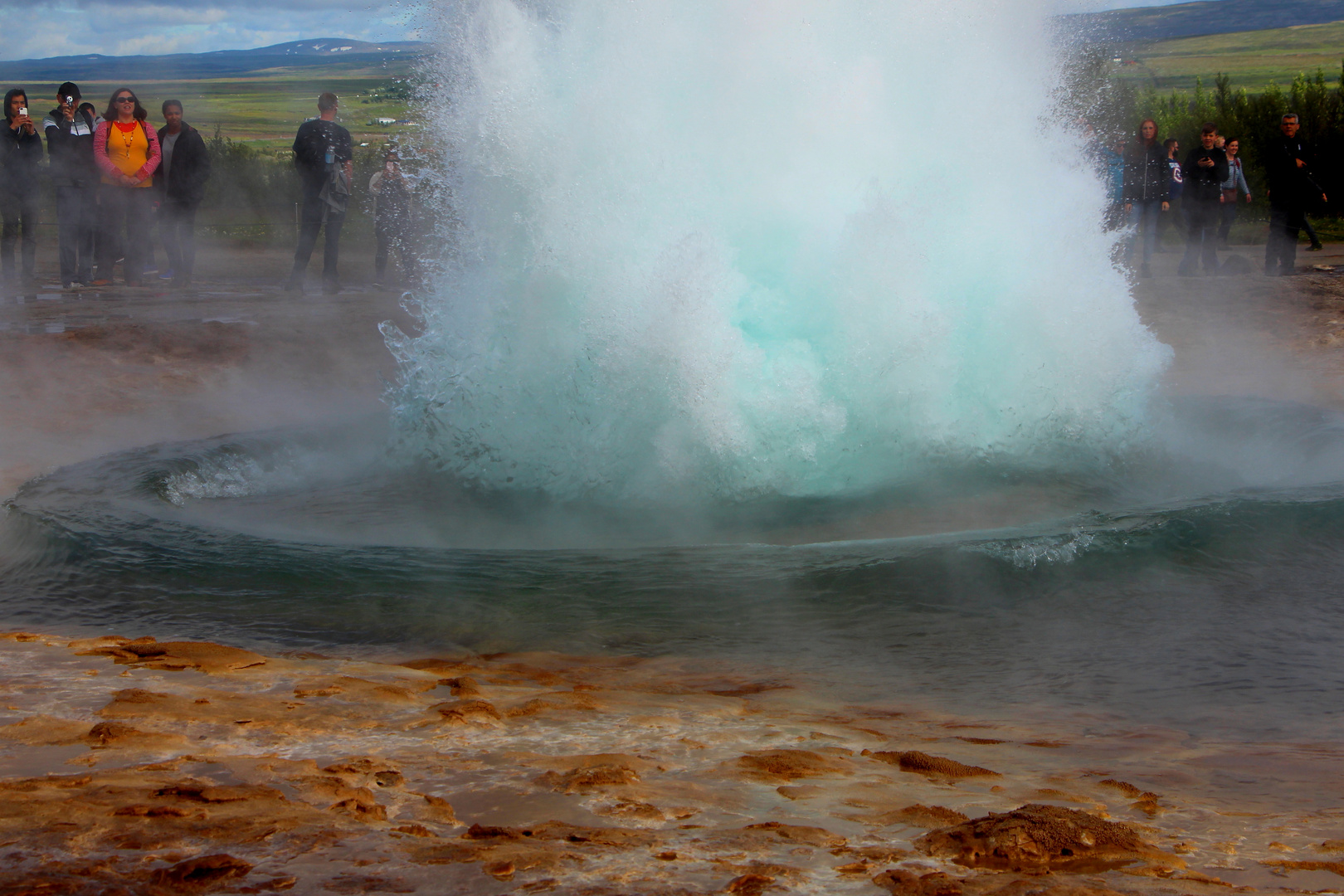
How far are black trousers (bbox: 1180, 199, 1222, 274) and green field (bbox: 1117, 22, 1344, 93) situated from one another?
44285mm

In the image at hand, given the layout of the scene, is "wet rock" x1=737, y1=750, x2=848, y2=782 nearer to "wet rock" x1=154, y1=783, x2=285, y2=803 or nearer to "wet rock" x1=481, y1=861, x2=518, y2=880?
"wet rock" x1=481, y1=861, x2=518, y2=880

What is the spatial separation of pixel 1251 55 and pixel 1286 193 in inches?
2708

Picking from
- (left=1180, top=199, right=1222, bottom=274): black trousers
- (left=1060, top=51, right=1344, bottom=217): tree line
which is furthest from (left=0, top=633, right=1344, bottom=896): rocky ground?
(left=1060, top=51, right=1344, bottom=217): tree line

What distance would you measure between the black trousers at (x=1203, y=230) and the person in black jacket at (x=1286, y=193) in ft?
1.42

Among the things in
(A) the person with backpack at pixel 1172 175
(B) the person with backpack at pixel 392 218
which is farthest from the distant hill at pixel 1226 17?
(B) the person with backpack at pixel 392 218

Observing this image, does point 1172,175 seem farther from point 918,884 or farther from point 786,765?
point 918,884

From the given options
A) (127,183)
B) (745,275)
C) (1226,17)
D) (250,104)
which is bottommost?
(745,275)

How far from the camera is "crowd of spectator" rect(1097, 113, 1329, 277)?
9367 millimetres

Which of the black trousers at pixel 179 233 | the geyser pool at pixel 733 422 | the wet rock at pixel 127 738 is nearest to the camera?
the wet rock at pixel 127 738

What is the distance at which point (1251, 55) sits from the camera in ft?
224

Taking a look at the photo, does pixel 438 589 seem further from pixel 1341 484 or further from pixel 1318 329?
pixel 1318 329

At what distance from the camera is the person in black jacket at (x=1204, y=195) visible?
9633 millimetres

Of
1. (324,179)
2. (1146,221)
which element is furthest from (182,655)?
(1146,221)

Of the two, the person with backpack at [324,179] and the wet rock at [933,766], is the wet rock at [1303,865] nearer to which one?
the wet rock at [933,766]
